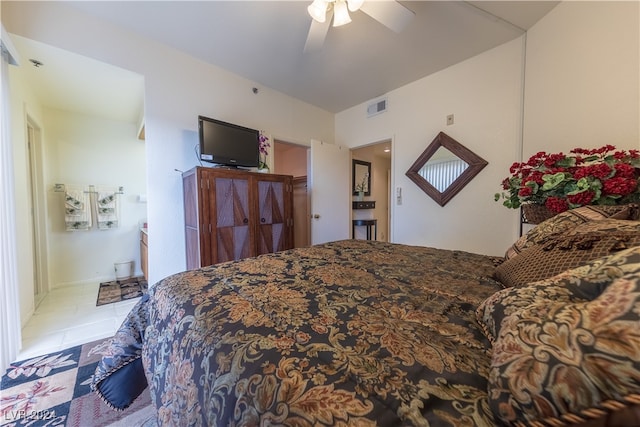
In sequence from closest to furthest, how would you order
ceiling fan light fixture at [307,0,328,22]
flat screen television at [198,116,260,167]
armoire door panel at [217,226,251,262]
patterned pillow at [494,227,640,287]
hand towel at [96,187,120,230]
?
patterned pillow at [494,227,640,287], ceiling fan light fixture at [307,0,328,22], armoire door panel at [217,226,251,262], flat screen television at [198,116,260,167], hand towel at [96,187,120,230]

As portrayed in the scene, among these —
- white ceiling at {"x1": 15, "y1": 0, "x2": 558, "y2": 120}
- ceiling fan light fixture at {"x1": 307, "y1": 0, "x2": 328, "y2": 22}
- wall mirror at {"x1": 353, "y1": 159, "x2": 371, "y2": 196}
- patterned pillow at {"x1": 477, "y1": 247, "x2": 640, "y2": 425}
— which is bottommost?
patterned pillow at {"x1": 477, "y1": 247, "x2": 640, "y2": 425}

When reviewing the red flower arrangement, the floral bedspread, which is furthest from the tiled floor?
the red flower arrangement

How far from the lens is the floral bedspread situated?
1.37ft

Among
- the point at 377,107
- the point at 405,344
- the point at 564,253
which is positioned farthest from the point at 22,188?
the point at 377,107

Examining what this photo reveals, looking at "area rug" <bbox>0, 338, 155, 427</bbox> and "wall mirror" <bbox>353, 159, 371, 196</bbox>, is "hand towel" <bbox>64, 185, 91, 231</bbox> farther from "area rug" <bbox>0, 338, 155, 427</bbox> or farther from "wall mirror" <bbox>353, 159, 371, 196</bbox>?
"wall mirror" <bbox>353, 159, 371, 196</bbox>

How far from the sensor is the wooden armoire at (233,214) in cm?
218

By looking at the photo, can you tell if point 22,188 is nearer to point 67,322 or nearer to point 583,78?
point 67,322

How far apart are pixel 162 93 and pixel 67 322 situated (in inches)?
91.9

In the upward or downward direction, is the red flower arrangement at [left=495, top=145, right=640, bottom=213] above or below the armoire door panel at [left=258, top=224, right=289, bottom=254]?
above

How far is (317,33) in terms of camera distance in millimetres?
1853

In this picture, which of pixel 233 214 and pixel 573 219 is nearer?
pixel 573 219

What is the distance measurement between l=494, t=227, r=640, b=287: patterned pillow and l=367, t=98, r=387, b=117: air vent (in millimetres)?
2910

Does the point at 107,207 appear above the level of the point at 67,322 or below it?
→ above

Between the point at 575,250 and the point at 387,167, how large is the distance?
4989mm
